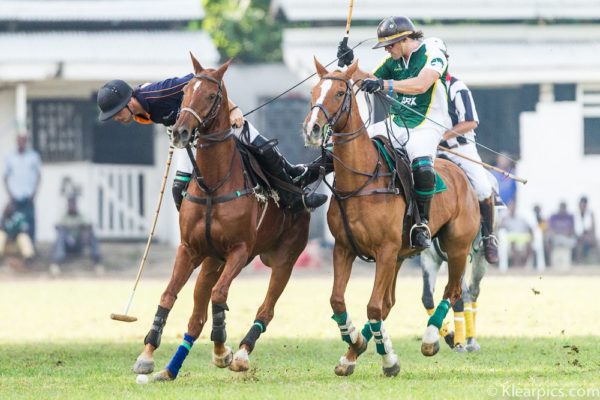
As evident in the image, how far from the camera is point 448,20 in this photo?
2989 cm

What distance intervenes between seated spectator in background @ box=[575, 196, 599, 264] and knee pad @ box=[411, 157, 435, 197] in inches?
635

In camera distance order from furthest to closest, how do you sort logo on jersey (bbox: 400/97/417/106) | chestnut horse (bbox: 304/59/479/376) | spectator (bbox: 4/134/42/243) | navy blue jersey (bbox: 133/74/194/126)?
spectator (bbox: 4/134/42/243)
logo on jersey (bbox: 400/97/417/106)
navy blue jersey (bbox: 133/74/194/126)
chestnut horse (bbox: 304/59/479/376)

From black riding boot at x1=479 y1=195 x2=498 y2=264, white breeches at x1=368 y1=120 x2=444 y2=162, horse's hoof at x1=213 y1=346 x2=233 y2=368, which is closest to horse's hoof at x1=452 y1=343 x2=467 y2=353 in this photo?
black riding boot at x1=479 y1=195 x2=498 y2=264

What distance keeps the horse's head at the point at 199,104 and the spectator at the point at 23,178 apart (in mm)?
16257

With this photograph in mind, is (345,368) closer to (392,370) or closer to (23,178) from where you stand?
(392,370)

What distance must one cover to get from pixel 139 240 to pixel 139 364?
60.3 feet

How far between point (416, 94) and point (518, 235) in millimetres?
15134

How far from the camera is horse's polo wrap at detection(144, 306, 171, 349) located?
1086 cm

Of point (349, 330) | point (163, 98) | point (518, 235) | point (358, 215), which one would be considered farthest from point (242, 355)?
point (518, 235)

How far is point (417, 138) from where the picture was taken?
12047 millimetres

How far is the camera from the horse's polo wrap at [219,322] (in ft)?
36.1

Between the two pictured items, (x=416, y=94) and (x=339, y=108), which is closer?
(x=339, y=108)

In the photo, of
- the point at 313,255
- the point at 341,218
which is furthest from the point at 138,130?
the point at 341,218

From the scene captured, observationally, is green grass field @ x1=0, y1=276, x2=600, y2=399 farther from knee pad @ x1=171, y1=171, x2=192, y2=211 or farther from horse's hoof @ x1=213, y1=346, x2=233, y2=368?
knee pad @ x1=171, y1=171, x2=192, y2=211
